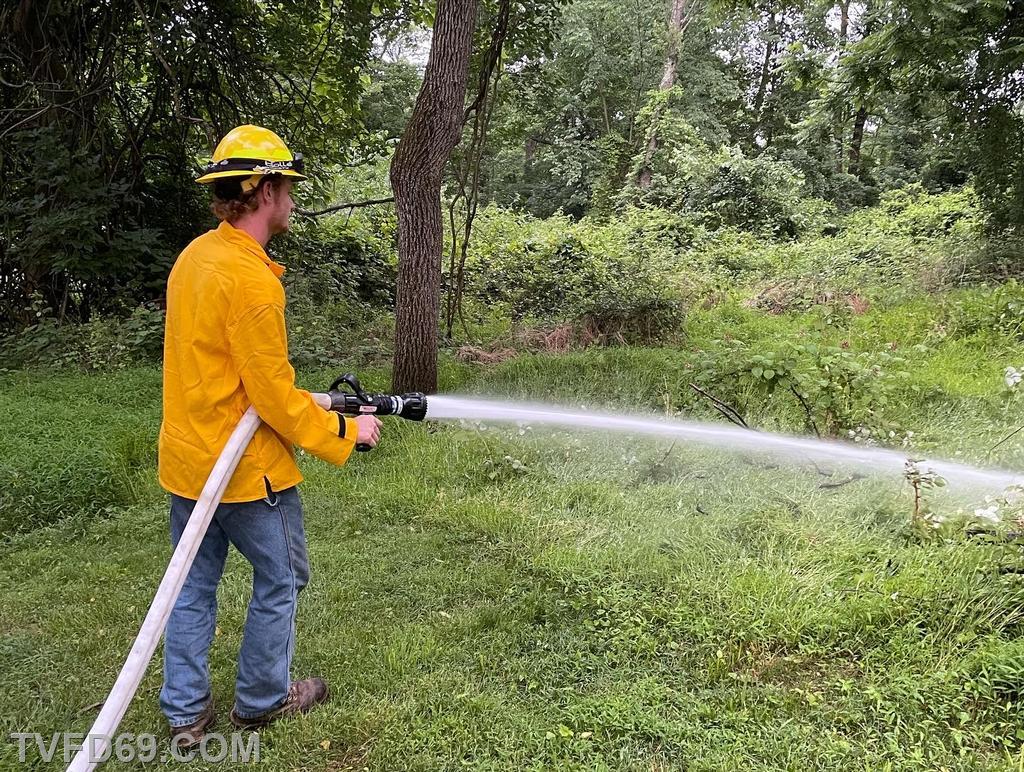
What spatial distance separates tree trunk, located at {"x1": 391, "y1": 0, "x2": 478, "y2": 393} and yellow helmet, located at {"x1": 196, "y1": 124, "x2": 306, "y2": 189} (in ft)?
10.7

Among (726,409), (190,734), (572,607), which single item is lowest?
(190,734)

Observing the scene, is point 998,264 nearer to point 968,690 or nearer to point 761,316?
point 761,316

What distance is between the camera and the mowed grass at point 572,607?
7.60 feet

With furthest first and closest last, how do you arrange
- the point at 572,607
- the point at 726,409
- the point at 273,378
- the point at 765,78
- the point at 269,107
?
the point at 765,78, the point at 269,107, the point at 726,409, the point at 572,607, the point at 273,378

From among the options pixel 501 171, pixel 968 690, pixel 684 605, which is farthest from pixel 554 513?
pixel 501 171

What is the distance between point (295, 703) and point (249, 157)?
6.19 ft

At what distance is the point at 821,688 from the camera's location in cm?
251

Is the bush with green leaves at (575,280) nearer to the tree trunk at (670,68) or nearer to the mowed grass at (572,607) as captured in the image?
the mowed grass at (572,607)

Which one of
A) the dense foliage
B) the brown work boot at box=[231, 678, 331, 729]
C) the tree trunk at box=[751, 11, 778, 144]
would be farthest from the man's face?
the tree trunk at box=[751, 11, 778, 144]

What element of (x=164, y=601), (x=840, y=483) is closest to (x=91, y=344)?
(x=164, y=601)

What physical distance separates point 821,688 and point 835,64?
7439mm

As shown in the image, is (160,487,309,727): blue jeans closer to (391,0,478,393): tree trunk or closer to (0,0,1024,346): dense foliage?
(391,0,478,393): tree trunk

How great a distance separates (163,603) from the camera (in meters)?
1.90

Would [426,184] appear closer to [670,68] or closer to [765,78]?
[670,68]
